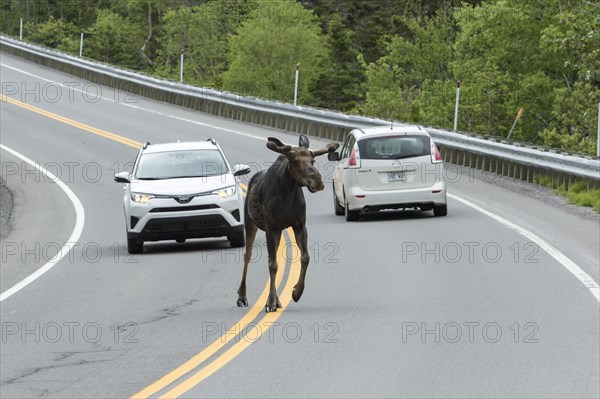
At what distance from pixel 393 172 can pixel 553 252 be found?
497cm

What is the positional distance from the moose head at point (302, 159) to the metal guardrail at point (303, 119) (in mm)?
13783

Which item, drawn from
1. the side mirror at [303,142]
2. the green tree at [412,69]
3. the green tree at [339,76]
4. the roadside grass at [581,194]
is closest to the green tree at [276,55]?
the green tree at [339,76]

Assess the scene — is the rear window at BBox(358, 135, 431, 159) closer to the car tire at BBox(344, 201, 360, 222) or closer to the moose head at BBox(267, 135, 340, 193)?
the car tire at BBox(344, 201, 360, 222)

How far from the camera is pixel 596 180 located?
26.4 meters

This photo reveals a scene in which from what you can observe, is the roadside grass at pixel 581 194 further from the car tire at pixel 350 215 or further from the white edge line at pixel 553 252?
the car tire at pixel 350 215

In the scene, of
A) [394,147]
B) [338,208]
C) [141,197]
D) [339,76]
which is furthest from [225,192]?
[339,76]

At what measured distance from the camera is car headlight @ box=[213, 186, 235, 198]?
2064 cm

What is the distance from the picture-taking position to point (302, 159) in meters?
13.2

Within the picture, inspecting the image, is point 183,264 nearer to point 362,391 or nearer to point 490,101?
point 362,391

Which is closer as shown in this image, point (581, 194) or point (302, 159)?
point (302, 159)

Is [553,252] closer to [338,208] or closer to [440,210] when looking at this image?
[440,210]

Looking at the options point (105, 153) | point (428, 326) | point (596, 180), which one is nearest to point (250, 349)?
point (428, 326)

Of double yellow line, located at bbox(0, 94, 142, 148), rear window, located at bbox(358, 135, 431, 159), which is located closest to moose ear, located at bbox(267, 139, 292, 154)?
rear window, located at bbox(358, 135, 431, 159)

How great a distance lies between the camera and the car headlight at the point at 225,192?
20641 mm
